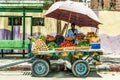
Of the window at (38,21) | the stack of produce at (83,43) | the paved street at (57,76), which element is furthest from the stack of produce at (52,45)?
the window at (38,21)

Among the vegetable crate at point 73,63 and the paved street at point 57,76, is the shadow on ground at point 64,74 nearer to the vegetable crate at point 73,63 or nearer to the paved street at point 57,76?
the paved street at point 57,76

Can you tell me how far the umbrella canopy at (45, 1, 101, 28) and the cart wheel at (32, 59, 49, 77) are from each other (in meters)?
1.79

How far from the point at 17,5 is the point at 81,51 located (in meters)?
6.55

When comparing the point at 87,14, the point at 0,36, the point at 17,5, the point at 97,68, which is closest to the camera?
the point at 87,14

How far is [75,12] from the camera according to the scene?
13180 mm

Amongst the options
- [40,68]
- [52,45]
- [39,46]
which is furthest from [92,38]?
[40,68]

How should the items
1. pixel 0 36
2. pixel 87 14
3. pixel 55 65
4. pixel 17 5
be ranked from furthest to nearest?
pixel 0 36 < pixel 17 5 < pixel 55 65 < pixel 87 14

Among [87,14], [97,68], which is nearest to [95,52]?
[87,14]

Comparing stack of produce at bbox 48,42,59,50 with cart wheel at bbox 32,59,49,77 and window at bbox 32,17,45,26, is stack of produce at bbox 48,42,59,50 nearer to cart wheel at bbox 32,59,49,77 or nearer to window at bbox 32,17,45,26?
cart wheel at bbox 32,59,49,77

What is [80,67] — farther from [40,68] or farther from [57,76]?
[40,68]

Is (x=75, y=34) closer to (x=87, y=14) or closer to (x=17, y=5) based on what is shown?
(x=87, y=14)

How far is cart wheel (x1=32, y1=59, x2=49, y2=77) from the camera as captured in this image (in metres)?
13.4

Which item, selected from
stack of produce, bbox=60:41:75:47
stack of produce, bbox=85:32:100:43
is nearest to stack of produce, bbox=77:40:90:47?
stack of produce, bbox=85:32:100:43

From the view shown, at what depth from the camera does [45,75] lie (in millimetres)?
13391
